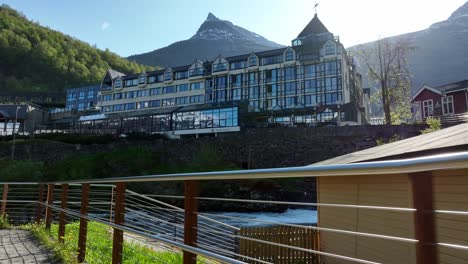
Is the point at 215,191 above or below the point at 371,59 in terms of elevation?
below

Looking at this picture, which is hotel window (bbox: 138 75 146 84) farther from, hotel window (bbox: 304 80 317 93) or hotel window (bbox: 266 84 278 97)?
hotel window (bbox: 304 80 317 93)

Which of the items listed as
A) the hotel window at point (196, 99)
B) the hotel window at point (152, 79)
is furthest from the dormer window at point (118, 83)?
the hotel window at point (196, 99)

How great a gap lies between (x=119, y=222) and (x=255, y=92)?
50572 mm

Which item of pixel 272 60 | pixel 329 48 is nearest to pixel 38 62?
pixel 272 60

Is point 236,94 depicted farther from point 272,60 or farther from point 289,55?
point 289,55

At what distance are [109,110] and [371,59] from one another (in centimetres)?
4481

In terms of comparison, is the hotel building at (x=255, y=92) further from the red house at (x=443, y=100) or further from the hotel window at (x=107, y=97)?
the red house at (x=443, y=100)

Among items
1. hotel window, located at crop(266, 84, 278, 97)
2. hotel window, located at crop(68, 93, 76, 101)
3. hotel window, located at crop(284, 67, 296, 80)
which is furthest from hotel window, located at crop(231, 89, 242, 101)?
hotel window, located at crop(68, 93, 76, 101)

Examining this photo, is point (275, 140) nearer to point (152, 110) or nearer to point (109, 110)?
point (152, 110)

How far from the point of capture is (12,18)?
123 meters

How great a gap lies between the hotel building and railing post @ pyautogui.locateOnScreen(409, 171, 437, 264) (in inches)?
1704

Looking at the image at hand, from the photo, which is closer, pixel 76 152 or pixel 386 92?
pixel 386 92

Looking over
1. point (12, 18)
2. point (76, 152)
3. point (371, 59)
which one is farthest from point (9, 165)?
point (12, 18)

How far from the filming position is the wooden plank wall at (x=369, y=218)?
8.18 metres
